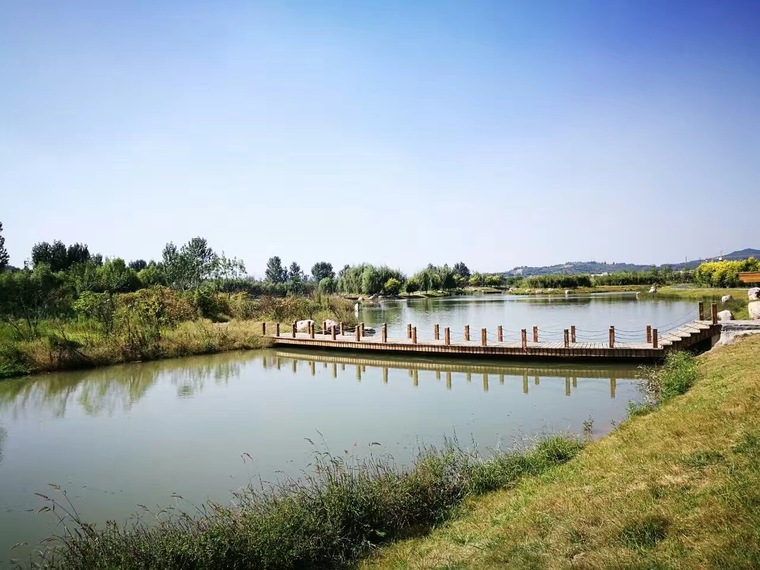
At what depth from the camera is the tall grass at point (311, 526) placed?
4.93 metres

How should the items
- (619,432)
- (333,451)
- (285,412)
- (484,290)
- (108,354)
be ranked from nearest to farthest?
(619,432) < (333,451) < (285,412) < (108,354) < (484,290)

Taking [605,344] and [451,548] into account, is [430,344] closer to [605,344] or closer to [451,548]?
[605,344]

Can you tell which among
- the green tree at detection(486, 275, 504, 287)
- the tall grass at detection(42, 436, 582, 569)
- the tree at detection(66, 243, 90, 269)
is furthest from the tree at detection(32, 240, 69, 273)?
the green tree at detection(486, 275, 504, 287)

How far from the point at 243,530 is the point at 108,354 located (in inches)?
752

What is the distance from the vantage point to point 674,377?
36.2ft

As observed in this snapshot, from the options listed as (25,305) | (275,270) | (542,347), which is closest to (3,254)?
(25,305)

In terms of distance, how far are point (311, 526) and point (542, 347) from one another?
53.0 ft

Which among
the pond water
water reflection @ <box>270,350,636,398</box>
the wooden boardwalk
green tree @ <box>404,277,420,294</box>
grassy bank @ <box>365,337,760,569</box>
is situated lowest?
water reflection @ <box>270,350,636,398</box>

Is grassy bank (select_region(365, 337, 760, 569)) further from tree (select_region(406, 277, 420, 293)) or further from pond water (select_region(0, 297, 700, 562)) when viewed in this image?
tree (select_region(406, 277, 420, 293))

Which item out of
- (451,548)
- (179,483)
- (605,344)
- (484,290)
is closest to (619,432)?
(451,548)

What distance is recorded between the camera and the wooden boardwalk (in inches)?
727

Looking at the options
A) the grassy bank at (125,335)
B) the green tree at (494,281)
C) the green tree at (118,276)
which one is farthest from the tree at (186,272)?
the green tree at (494,281)

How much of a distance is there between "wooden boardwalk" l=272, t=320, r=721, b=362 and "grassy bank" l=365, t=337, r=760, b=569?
12.0 m

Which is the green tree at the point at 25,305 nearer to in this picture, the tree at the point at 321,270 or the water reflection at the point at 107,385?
the water reflection at the point at 107,385
